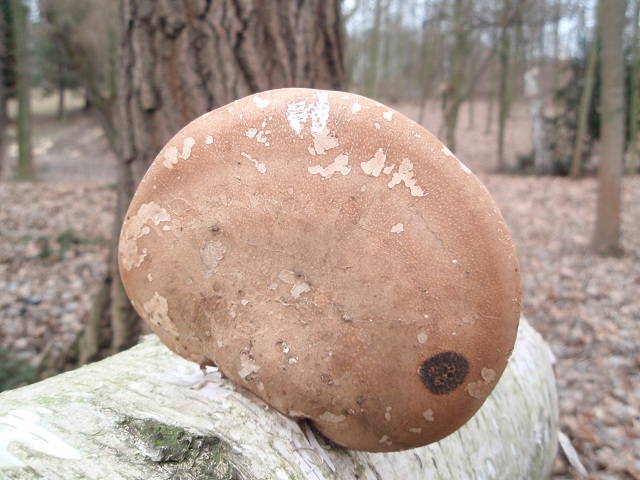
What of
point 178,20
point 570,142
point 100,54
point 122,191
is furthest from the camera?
point 570,142

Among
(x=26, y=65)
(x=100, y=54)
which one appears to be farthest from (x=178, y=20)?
(x=26, y=65)

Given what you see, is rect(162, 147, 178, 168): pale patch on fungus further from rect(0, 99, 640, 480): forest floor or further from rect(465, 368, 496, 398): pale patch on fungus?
rect(0, 99, 640, 480): forest floor

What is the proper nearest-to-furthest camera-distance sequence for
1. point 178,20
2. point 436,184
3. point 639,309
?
point 436,184 < point 178,20 < point 639,309

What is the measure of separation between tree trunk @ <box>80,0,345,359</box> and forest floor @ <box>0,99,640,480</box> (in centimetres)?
154

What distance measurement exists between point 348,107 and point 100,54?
35.0ft

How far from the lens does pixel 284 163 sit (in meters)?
1.04

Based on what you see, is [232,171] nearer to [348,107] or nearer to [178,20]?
[348,107]

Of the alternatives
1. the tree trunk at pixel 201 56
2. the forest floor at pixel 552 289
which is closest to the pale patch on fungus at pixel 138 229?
the tree trunk at pixel 201 56

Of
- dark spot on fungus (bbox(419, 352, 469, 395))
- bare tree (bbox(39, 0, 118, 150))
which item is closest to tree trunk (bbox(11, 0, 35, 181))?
bare tree (bbox(39, 0, 118, 150))

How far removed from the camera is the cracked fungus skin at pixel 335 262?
0.97m

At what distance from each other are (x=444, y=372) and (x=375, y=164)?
425 millimetres

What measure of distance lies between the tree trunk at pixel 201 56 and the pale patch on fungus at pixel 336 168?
151 cm

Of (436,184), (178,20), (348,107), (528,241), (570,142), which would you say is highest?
(178,20)

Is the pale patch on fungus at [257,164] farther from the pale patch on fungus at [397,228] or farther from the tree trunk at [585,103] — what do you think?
the tree trunk at [585,103]
